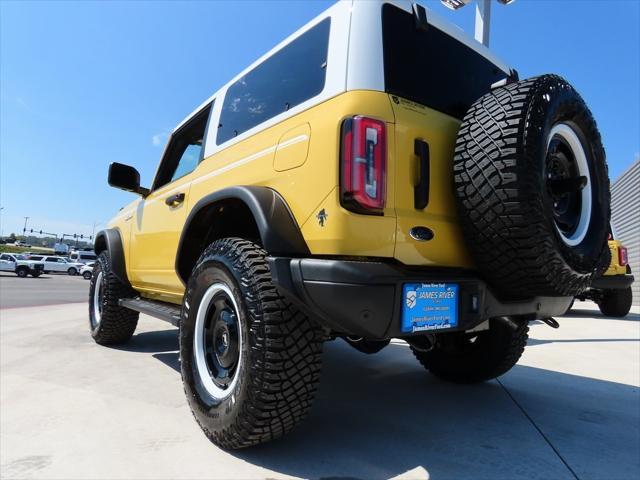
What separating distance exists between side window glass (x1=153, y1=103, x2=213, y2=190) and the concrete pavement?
162 cm

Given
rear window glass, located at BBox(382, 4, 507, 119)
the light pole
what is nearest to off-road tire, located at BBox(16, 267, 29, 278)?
the light pole

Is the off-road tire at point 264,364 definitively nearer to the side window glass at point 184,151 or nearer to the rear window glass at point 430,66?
the rear window glass at point 430,66

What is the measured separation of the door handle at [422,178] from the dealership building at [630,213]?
2098 centimetres

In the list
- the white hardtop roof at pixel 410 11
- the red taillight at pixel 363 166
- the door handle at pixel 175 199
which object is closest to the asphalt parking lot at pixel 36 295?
the door handle at pixel 175 199

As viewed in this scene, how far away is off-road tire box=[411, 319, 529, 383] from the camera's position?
9.15 ft

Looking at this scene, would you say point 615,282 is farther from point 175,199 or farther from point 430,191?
point 175,199

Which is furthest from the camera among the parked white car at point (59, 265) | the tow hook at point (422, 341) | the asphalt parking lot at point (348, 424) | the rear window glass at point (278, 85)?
the parked white car at point (59, 265)

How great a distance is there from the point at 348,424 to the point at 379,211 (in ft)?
4.32

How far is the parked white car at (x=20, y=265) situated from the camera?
27580mm

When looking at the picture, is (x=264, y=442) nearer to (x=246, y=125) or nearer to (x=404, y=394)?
(x=404, y=394)

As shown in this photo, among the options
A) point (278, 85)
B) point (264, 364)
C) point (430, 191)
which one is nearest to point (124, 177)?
point (278, 85)

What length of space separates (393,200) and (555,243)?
27.3 inches

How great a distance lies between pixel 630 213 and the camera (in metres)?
21.3

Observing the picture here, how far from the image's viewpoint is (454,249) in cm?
181
